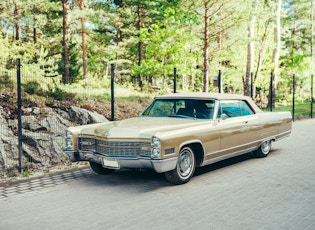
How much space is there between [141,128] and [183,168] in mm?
1060

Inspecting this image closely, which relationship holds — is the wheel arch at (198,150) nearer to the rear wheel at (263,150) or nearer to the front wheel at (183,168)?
the front wheel at (183,168)

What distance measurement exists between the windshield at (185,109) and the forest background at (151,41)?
407cm

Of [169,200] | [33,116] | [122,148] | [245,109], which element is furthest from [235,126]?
[33,116]

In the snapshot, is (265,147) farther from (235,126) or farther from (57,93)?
(57,93)

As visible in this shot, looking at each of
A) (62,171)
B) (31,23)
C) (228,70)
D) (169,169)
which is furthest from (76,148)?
(228,70)

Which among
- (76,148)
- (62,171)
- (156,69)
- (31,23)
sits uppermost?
(31,23)

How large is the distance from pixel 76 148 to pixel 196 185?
2387mm

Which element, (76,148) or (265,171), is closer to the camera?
(76,148)

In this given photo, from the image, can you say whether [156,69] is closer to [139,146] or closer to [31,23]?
[31,23]

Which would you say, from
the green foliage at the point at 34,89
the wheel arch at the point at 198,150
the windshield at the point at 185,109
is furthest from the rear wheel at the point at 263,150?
the green foliage at the point at 34,89

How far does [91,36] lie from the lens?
104ft

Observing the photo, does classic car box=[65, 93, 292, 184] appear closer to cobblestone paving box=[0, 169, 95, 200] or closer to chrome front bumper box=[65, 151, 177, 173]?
chrome front bumper box=[65, 151, 177, 173]

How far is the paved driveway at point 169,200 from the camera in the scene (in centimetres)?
467

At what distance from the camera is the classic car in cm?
618
